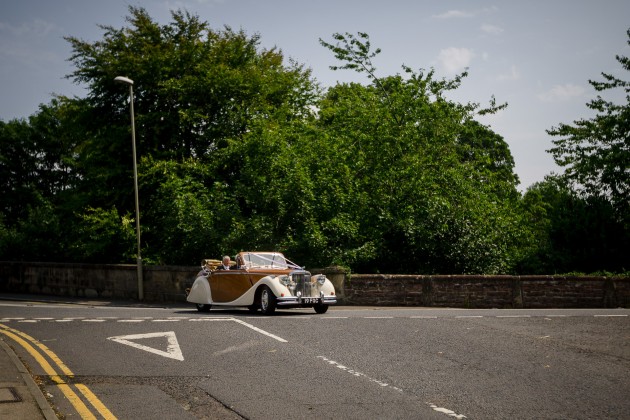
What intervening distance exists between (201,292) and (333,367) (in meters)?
9.96

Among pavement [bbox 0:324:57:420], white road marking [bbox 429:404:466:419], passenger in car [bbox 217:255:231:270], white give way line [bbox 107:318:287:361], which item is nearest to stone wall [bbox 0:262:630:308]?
passenger in car [bbox 217:255:231:270]

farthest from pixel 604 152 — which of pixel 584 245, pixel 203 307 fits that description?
pixel 203 307

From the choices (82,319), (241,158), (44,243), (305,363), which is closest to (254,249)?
(241,158)

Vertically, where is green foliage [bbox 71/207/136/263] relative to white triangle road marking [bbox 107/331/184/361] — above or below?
above

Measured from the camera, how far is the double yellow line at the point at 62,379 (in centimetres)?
684

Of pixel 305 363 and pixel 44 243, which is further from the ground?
pixel 44 243

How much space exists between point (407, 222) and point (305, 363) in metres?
16.0

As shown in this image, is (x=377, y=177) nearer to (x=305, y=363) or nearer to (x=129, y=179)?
(x=129, y=179)

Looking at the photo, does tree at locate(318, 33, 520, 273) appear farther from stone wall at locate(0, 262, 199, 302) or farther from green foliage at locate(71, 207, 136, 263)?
green foliage at locate(71, 207, 136, 263)

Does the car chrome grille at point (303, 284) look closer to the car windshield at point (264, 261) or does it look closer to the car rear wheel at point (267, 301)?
the car rear wheel at point (267, 301)

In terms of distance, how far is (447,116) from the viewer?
30297mm

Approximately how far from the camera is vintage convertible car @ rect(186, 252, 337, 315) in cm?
1639

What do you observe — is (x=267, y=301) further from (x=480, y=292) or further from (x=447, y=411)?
(x=447, y=411)

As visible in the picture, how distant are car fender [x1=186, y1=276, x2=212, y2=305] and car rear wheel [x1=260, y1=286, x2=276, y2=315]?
213cm
